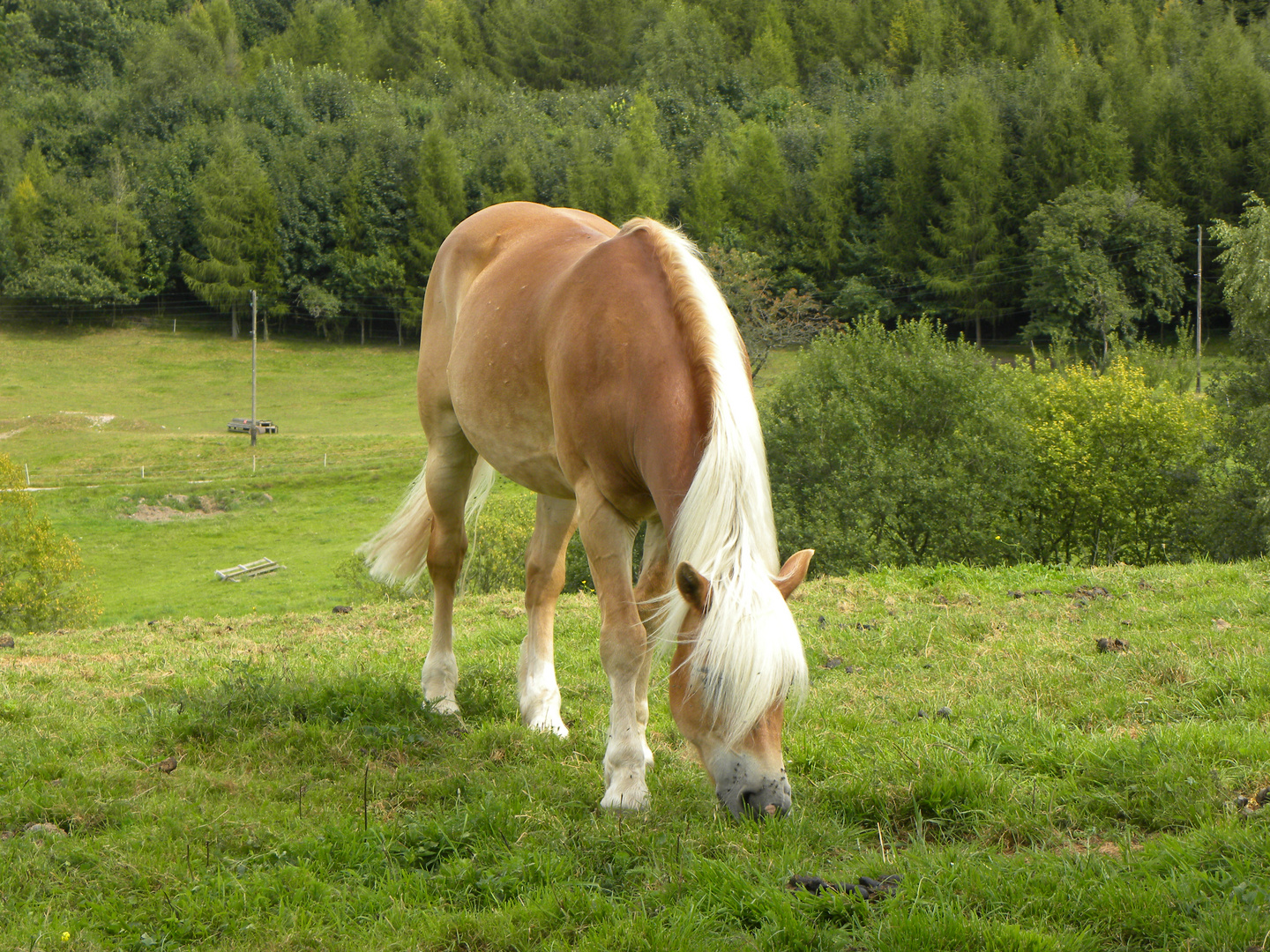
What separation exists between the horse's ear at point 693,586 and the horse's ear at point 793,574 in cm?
28

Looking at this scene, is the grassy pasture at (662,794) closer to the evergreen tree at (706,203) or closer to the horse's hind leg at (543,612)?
the horse's hind leg at (543,612)

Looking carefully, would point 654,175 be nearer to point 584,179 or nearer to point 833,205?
point 584,179

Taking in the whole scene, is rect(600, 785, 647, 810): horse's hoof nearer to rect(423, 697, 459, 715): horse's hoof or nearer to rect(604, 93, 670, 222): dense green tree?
rect(423, 697, 459, 715): horse's hoof

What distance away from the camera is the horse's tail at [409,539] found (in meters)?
6.41

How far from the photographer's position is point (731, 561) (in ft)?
11.4

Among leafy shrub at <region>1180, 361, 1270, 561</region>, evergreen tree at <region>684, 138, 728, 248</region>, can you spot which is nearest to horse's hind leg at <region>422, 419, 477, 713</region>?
leafy shrub at <region>1180, 361, 1270, 561</region>

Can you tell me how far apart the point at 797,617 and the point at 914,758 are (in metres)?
3.48

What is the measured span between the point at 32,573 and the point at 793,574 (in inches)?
935

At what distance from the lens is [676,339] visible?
13.0 feet

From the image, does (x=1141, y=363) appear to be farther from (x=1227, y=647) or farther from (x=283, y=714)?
(x=283, y=714)

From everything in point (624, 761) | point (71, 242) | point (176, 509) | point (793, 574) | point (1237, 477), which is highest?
point (71, 242)

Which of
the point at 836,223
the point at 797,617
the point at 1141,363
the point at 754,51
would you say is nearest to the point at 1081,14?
the point at 754,51

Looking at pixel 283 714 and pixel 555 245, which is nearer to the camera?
pixel 283 714

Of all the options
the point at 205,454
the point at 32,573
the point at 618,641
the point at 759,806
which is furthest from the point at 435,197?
the point at 759,806
